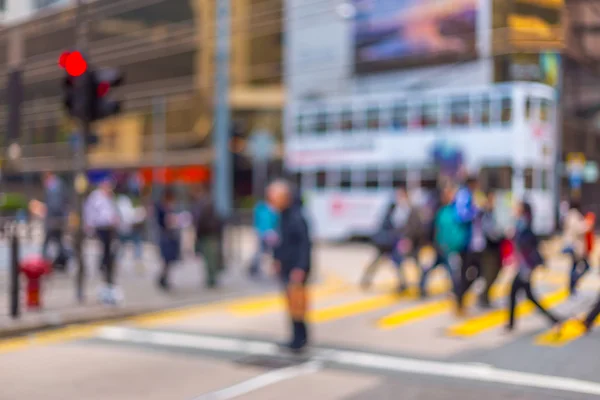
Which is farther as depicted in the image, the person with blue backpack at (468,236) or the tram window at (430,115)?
the tram window at (430,115)

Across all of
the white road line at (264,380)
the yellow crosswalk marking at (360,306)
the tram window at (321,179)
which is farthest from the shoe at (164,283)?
the tram window at (321,179)

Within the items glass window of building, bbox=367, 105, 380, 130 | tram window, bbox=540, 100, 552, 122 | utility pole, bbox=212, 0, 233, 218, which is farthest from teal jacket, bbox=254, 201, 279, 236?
glass window of building, bbox=367, 105, 380, 130

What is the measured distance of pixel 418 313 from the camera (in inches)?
383

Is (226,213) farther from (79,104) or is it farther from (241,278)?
(79,104)

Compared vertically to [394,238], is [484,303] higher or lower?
lower

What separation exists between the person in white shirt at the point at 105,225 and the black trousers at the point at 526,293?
498cm

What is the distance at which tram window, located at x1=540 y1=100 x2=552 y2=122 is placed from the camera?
9.42 metres

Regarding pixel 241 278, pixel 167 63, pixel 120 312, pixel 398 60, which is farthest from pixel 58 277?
pixel 167 63

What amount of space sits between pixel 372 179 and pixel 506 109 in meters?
7.07

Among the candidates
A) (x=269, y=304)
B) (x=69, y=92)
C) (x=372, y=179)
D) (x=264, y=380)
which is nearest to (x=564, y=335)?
(x=264, y=380)

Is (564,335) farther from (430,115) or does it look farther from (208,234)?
(430,115)

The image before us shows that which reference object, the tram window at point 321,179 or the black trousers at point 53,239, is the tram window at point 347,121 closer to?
the tram window at point 321,179

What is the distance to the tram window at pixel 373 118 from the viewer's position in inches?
810

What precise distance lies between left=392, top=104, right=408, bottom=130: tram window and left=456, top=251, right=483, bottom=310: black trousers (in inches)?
424
